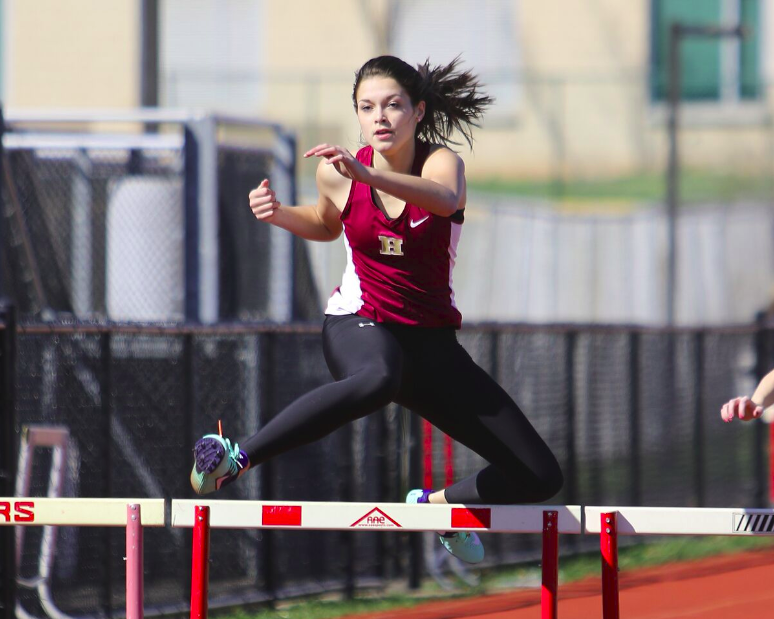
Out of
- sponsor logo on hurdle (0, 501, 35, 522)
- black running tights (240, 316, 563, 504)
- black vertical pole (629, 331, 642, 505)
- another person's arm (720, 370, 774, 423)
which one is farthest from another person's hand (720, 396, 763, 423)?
black vertical pole (629, 331, 642, 505)

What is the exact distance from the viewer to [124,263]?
10633 mm

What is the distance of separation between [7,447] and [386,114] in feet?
8.75

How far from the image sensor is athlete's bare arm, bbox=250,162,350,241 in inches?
228

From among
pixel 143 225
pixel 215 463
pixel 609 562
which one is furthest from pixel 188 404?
pixel 609 562

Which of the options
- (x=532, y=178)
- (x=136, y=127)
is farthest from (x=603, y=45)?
(x=136, y=127)

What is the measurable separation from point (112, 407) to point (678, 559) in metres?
4.78

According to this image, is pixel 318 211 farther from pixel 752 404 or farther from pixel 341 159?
pixel 752 404

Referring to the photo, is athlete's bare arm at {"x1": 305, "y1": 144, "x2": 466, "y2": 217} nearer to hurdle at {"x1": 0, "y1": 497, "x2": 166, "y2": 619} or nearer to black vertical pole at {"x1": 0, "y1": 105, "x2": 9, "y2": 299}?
hurdle at {"x1": 0, "y1": 497, "x2": 166, "y2": 619}

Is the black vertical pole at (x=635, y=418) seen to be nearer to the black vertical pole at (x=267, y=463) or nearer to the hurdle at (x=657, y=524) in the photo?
the black vertical pole at (x=267, y=463)

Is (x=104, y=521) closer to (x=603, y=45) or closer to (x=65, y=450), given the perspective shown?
(x=65, y=450)

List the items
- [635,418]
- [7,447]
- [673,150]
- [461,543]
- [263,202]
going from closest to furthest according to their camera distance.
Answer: [263,202]
[461,543]
[7,447]
[635,418]
[673,150]

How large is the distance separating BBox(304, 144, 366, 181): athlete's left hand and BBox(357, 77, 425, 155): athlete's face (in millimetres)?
507

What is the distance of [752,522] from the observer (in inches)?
230

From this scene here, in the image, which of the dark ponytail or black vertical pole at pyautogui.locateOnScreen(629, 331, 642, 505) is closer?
the dark ponytail
